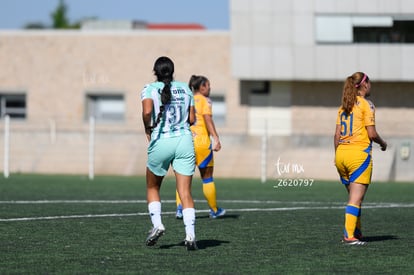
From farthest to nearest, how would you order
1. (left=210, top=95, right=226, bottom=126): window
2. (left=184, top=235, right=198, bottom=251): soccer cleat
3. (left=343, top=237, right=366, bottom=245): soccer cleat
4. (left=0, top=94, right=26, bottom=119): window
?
(left=0, top=94, right=26, bottom=119): window → (left=210, top=95, right=226, bottom=126): window → (left=343, top=237, right=366, bottom=245): soccer cleat → (left=184, top=235, right=198, bottom=251): soccer cleat

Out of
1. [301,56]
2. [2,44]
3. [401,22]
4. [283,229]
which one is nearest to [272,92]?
[301,56]

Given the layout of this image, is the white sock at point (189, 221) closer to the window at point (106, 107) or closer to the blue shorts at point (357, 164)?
the blue shorts at point (357, 164)

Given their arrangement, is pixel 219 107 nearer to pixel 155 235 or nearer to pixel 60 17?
pixel 155 235

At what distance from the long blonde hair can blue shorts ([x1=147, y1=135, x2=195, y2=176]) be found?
190 centimetres

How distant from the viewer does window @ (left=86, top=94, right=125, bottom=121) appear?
51.5 m

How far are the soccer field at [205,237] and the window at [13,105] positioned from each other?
31283 millimetres

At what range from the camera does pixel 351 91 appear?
39.2 feet

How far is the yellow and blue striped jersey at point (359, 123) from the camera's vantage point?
12.0 m

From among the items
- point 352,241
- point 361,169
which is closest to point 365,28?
point 361,169

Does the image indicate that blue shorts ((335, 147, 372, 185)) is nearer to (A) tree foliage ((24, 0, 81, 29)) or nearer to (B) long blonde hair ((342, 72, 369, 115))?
(B) long blonde hair ((342, 72, 369, 115))

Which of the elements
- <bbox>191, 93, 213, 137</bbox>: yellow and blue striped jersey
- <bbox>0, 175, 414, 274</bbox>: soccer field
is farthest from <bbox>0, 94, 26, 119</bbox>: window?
<bbox>191, 93, 213, 137</bbox>: yellow and blue striped jersey

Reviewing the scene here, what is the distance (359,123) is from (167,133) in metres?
2.29

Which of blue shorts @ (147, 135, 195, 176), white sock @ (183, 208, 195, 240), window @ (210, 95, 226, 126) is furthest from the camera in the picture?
window @ (210, 95, 226, 126)

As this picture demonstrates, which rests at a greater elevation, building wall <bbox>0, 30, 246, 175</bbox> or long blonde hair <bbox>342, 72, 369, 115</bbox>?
building wall <bbox>0, 30, 246, 175</bbox>
